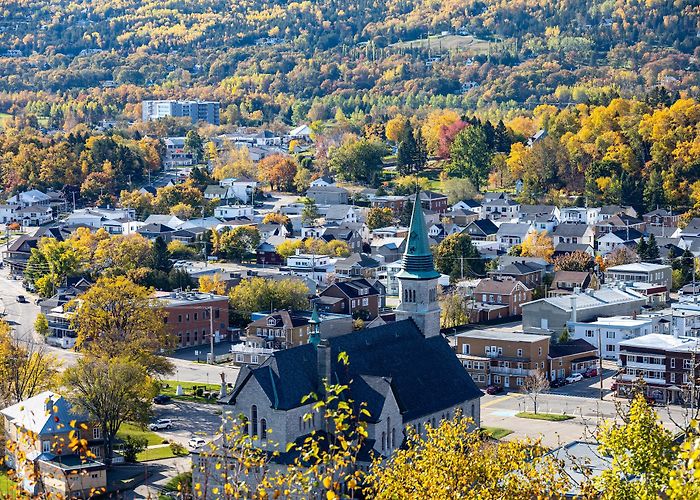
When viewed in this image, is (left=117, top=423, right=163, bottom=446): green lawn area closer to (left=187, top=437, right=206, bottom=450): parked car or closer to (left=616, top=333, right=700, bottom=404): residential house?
(left=187, top=437, right=206, bottom=450): parked car

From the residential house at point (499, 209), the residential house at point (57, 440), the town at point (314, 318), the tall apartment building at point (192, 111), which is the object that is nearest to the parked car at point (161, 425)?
the town at point (314, 318)

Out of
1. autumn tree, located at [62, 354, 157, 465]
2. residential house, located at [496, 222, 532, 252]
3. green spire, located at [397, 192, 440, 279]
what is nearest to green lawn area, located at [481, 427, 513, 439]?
green spire, located at [397, 192, 440, 279]

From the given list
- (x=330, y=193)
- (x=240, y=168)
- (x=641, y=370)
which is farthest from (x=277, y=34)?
(x=641, y=370)

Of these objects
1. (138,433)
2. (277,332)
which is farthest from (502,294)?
(138,433)

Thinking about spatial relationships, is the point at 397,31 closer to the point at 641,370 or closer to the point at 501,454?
the point at 641,370

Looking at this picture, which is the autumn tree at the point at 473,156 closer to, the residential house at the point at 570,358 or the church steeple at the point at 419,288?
the residential house at the point at 570,358

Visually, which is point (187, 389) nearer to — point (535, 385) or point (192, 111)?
point (535, 385)

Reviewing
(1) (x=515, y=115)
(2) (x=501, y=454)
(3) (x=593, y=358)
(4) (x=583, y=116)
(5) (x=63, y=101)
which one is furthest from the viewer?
(5) (x=63, y=101)
